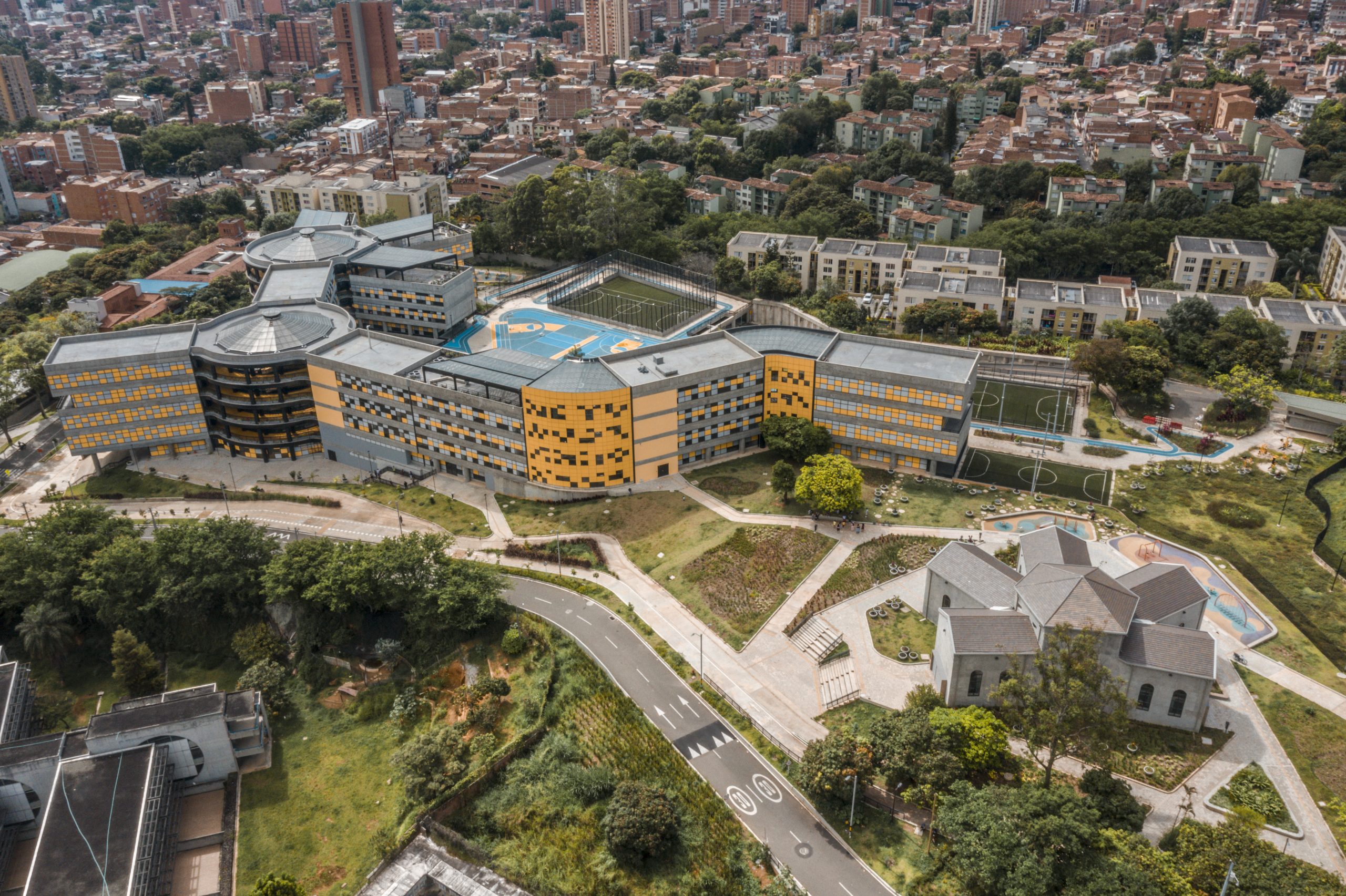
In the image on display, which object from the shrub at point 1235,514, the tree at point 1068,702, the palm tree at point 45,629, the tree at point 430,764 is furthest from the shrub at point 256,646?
the shrub at point 1235,514

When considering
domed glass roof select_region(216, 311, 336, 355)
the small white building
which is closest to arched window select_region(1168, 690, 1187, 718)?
the small white building

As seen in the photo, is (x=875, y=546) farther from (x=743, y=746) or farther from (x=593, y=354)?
(x=593, y=354)

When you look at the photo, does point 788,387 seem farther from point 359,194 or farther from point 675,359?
point 359,194

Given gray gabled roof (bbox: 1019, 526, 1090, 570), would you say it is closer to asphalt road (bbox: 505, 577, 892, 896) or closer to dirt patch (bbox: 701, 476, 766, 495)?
asphalt road (bbox: 505, 577, 892, 896)

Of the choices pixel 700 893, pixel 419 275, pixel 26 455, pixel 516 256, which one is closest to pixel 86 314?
pixel 26 455

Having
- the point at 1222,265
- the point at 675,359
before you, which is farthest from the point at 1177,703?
the point at 1222,265
